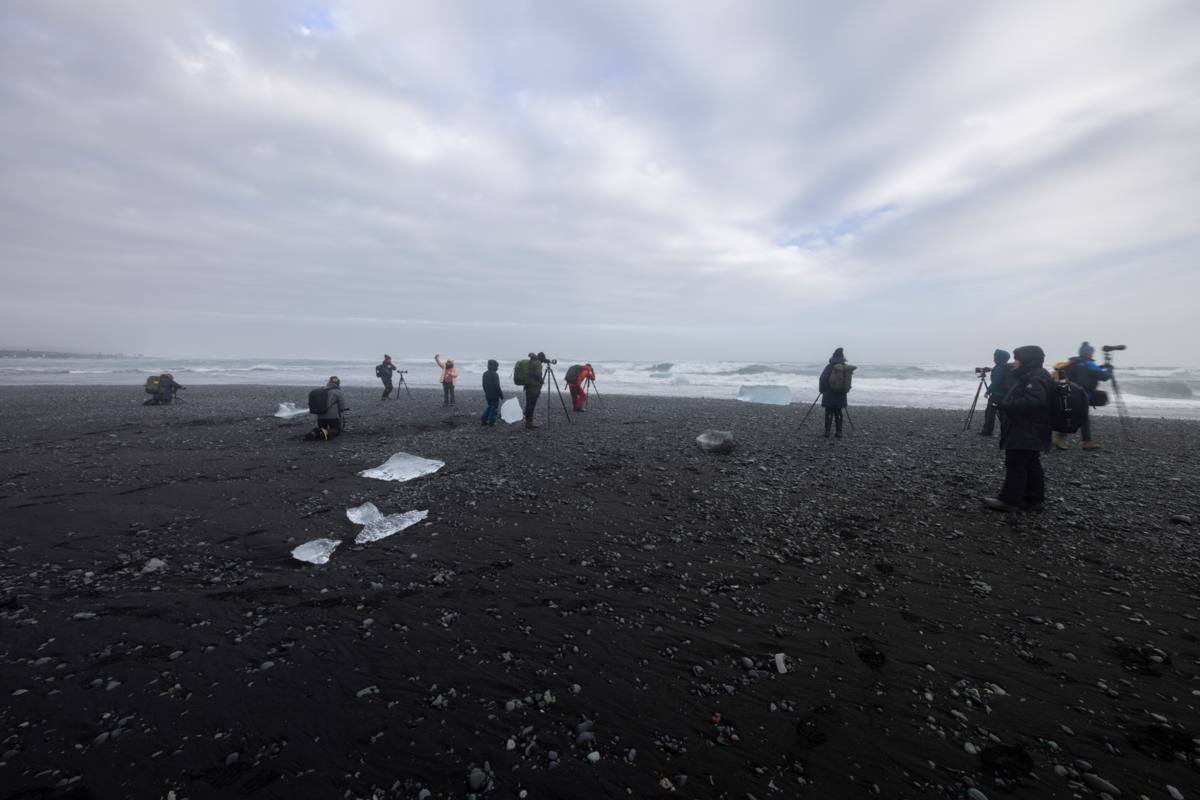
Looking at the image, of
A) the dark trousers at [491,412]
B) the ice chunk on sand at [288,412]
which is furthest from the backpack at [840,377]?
the ice chunk on sand at [288,412]

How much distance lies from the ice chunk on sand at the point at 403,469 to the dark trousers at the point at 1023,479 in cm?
992

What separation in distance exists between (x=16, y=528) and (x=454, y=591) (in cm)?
656

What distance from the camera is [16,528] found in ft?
20.5

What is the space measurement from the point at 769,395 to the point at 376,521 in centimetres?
2210

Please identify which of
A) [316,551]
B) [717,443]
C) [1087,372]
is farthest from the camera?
[717,443]

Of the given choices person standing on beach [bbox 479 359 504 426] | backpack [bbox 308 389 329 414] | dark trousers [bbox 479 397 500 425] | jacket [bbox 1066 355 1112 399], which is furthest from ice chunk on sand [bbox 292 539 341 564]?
jacket [bbox 1066 355 1112 399]

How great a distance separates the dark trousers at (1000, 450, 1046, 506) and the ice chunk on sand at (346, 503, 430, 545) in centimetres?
893

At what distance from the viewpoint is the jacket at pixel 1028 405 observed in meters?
6.52

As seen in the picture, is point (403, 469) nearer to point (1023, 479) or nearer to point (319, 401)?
point (319, 401)

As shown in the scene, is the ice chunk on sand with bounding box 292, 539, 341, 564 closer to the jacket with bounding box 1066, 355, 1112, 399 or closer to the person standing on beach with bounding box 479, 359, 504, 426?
the person standing on beach with bounding box 479, 359, 504, 426

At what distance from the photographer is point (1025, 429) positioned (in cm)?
675

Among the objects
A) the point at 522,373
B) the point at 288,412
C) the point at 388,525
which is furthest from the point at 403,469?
the point at 288,412

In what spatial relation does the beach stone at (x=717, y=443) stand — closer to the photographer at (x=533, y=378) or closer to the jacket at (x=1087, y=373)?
the photographer at (x=533, y=378)

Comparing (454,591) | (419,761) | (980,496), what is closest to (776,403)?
(980,496)
